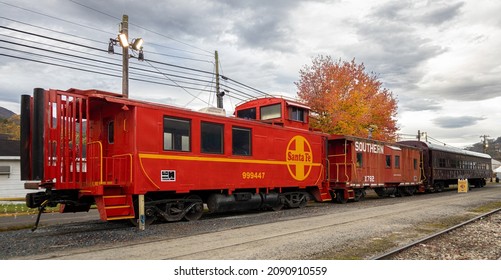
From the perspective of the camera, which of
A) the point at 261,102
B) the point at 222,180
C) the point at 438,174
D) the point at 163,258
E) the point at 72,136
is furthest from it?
the point at 438,174

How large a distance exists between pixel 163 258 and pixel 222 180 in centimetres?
594

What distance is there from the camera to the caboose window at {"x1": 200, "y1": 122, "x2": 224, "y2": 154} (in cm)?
1237

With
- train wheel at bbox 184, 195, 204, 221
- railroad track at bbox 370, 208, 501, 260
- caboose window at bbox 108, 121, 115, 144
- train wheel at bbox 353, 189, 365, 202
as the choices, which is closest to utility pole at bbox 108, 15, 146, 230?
caboose window at bbox 108, 121, 115, 144

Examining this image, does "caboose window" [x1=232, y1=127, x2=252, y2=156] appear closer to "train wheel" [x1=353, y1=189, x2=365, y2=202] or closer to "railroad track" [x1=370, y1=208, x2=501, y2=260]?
"railroad track" [x1=370, y1=208, x2=501, y2=260]

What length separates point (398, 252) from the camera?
7688mm

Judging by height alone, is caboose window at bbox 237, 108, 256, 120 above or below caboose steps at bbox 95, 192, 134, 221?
above

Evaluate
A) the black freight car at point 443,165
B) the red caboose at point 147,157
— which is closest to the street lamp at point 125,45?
the red caboose at point 147,157

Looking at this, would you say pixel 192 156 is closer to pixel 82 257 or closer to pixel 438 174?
pixel 82 257

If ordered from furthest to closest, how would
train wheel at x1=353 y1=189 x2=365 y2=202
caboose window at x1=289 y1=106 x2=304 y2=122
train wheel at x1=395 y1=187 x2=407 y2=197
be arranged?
1. train wheel at x1=395 y1=187 x2=407 y2=197
2. train wheel at x1=353 y1=189 x2=365 y2=202
3. caboose window at x1=289 y1=106 x2=304 y2=122

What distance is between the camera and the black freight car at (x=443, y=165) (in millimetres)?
28312

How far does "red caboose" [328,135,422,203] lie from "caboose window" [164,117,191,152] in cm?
940

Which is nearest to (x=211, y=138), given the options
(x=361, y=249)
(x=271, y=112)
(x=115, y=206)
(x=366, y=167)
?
(x=115, y=206)

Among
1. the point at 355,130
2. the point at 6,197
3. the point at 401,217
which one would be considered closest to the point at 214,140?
the point at 401,217

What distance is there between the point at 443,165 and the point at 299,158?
19.3 m
